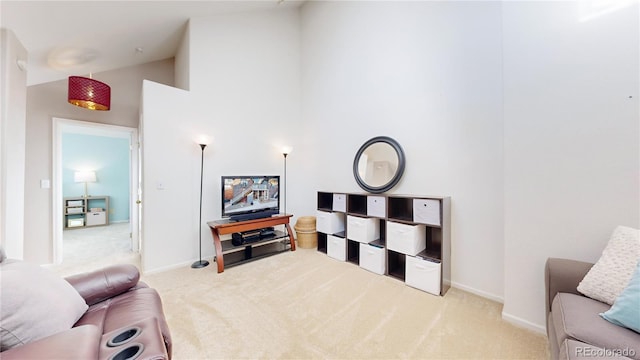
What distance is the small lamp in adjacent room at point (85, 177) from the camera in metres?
5.92

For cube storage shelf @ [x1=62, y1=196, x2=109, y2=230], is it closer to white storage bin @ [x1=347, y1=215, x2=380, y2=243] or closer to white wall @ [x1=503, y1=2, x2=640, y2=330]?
white storage bin @ [x1=347, y1=215, x2=380, y2=243]

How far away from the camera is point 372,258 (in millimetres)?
2773

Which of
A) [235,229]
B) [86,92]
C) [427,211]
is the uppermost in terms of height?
[86,92]

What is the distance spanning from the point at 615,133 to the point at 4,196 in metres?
4.91

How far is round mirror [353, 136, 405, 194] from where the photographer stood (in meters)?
2.82

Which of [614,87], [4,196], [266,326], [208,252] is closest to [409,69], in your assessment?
[614,87]

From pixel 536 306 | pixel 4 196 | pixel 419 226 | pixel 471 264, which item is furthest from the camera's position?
pixel 419 226

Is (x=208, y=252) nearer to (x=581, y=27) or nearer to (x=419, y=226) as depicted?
(x=419, y=226)

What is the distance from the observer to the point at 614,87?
1.43m

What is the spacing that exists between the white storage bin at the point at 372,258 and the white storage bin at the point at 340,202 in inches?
22.8

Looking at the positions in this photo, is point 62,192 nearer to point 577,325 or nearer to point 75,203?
point 75,203

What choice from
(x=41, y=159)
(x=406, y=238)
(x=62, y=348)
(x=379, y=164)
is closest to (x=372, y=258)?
(x=406, y=238)

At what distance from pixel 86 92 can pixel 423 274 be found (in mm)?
4111

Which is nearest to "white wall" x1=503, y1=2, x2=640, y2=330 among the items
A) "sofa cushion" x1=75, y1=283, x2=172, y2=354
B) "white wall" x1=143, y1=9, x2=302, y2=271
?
"sofa cushion" x1=75, y1=283, x2=172, y2=354
